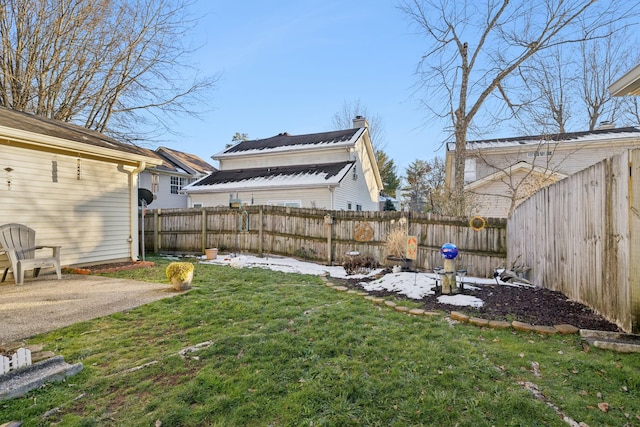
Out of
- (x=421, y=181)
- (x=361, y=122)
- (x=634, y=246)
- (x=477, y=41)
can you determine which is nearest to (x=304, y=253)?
(x=634, y=246)

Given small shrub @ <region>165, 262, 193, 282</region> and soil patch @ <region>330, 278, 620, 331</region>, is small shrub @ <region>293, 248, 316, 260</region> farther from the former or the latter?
small shrub @ <region>165, 262, 193, 282</region>

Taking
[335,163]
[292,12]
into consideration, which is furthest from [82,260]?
[335,163]

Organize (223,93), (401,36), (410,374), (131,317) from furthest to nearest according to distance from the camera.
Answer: (223,93) < (401,36) < (131,317) < (410,374)

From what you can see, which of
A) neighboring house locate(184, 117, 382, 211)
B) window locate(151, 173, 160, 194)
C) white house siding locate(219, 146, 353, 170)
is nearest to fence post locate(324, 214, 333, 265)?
neighboring house locate(184, 117, 382, 211)

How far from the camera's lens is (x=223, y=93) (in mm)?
14414

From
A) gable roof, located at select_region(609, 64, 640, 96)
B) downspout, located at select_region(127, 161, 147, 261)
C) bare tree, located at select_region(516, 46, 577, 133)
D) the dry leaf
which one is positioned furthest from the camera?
bare tree, located at select_region(516, 46, 577, 133)

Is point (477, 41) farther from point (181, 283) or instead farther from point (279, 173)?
point (181, 283)

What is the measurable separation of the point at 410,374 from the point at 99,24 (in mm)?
15664

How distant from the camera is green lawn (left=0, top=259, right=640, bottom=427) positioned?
2066mm

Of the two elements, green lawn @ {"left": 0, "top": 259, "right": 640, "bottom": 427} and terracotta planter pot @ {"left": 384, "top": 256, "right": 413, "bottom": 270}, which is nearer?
green lawn @ {"left": 0, "top": 259, "right": 640, "bottom": 427}

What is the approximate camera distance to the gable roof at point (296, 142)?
16312mm

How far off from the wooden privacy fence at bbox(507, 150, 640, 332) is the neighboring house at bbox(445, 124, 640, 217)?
8203 mm

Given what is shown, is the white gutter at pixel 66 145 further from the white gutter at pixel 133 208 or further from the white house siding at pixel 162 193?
the white house siding at pixel 162 193

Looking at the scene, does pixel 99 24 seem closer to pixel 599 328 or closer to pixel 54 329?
pixel 54 329
